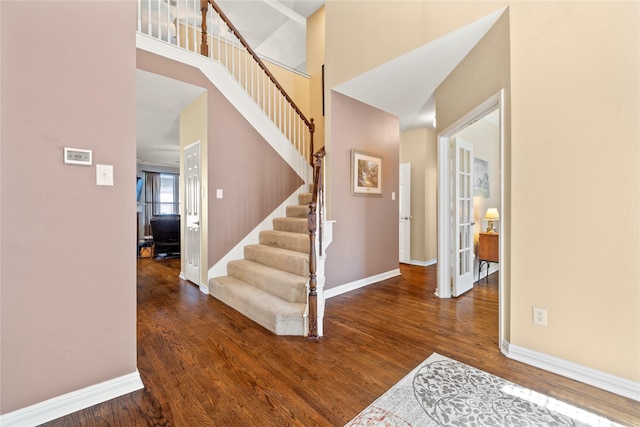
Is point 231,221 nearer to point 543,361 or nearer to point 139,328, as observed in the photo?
point 139,328

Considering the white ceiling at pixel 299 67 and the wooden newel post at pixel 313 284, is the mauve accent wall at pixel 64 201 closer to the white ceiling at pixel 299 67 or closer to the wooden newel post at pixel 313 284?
the wooden newel post at pixel 313 284

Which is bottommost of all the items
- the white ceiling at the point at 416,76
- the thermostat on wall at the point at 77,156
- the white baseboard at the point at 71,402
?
the white baseboard at the point at 71,402

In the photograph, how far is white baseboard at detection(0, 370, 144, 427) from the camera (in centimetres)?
142

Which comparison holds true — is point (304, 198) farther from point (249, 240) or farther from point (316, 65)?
point (316, 65)

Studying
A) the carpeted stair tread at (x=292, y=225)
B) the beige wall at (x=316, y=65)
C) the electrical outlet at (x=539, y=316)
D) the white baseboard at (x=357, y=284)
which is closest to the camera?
the electrical outlet at (x=539, y=316)

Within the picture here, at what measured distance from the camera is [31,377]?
1.46 m

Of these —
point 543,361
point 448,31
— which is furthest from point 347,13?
point 543,361

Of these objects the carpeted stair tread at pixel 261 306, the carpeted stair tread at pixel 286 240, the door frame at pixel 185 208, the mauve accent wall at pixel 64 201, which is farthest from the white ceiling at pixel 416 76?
the carpeted stair tread at pixel 261 306

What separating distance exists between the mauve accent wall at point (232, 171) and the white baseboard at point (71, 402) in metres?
1.99

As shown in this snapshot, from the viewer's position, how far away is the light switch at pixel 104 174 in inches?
63.7

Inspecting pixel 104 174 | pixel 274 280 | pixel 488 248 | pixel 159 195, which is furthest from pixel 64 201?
pixel 159 195

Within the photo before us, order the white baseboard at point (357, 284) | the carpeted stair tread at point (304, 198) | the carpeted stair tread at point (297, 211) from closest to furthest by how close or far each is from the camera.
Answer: the white baseboard at point (357, 284)
the carpeted stair tread at point (297, 211)
the carpeted stair tread at point (304, 198)

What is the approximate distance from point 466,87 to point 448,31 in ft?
1.91

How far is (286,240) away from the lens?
11.8ft
